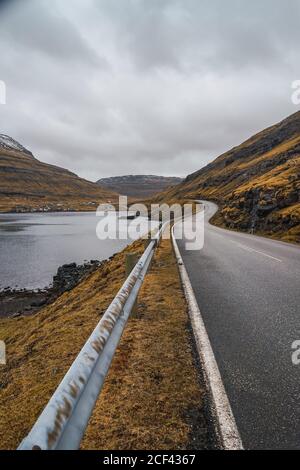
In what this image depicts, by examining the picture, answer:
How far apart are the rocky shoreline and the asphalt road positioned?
12795 mm

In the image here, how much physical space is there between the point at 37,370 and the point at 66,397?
115 inches

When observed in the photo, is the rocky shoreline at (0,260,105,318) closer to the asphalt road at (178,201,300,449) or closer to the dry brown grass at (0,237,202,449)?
the asphalt road at (178,201,300,449)

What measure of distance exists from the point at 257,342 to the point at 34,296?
20.6 m

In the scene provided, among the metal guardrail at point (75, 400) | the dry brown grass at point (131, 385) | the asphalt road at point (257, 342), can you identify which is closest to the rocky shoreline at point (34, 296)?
the asphalt road at point (257, 342)

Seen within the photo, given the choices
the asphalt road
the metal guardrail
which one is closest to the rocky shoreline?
the asphalt road

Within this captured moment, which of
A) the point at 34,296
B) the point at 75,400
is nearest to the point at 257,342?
the point at 75,400

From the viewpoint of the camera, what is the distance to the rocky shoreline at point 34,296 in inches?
769

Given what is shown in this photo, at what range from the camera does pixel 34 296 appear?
22656mm

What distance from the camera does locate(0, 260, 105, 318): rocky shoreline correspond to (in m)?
19.5

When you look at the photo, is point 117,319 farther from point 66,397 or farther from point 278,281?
point 278,281

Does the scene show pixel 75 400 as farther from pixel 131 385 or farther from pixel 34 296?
pixel 34 296

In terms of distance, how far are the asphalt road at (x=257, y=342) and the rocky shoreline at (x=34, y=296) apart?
42.0 ft
